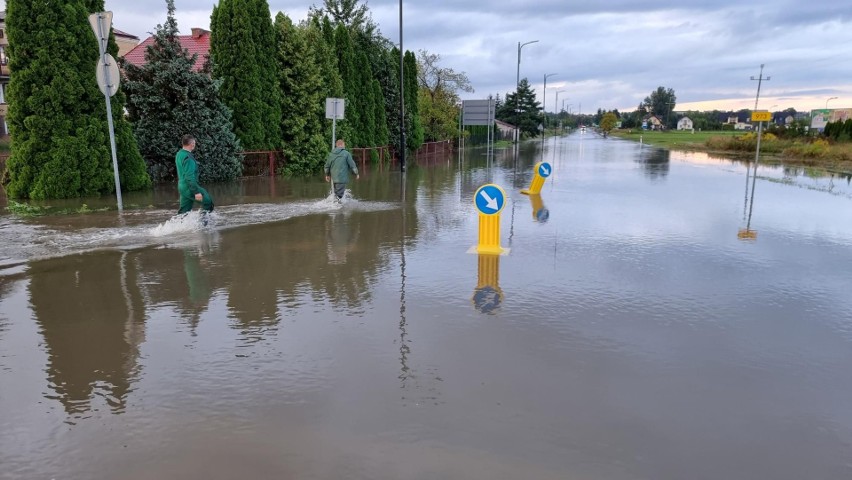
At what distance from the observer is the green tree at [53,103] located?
13391 mm

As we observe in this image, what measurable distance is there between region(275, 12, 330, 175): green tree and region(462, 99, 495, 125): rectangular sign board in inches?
682

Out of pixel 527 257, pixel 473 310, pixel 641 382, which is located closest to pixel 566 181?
pixel 527 257

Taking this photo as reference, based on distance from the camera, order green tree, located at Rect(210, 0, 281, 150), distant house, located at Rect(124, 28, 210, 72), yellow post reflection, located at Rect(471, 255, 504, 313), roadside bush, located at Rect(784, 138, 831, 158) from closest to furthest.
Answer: yellow post reflection, located at Rect(471, 255, 504, 313) → green tree, located at Rect(210, 0, 281, 150) → distant house, located at Rect(124, 28, 210, 72) → roadside bush, located at Rect(784, 138, 831, 158)

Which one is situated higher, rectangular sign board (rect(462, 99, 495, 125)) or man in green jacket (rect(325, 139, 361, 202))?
rectangular sign board (rect(462, 99, 495, 125))

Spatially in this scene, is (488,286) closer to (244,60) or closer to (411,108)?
(244,60)

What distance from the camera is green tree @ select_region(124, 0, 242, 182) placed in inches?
679

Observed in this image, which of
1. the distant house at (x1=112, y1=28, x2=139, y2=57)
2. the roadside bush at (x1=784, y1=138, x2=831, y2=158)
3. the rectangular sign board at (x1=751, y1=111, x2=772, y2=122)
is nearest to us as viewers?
the rectangular sign board at (x1=751, y1=111, x2=772, y2=122)

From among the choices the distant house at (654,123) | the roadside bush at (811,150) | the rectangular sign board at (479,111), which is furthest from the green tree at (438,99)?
the distant house at (654,123)

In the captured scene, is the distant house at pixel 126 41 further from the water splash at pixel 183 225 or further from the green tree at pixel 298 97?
the water splash at pixel 183 225

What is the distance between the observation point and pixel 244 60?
1984 cm

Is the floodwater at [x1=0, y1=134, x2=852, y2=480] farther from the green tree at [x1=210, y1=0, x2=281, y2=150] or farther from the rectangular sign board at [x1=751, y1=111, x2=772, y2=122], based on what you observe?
the rectangular sign board at [x1=751, y1=111, x2=772, y2=122]

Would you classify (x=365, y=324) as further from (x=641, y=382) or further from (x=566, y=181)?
(x=566, y=181)

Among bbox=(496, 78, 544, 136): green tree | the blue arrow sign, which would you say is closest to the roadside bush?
the blue arrow sign

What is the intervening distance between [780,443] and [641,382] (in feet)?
3.23
